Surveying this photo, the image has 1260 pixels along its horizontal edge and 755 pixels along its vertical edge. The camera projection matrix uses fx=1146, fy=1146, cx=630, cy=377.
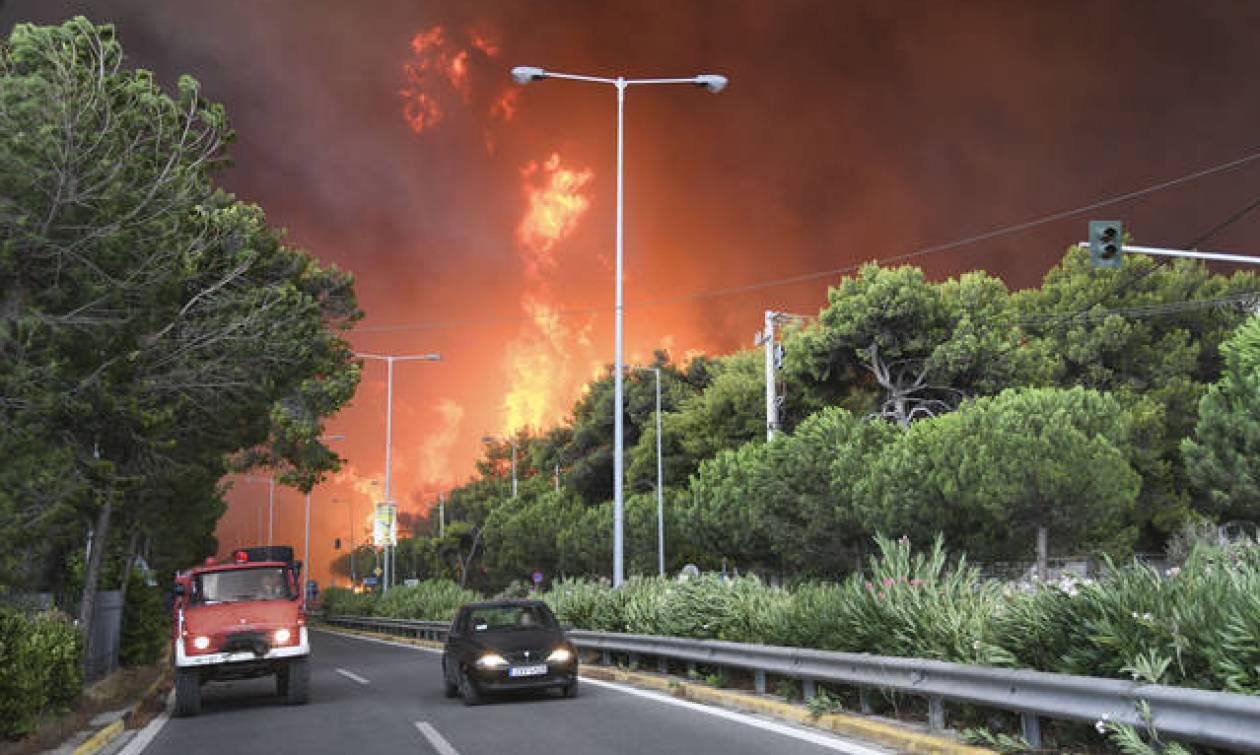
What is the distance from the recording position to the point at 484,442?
12469cm

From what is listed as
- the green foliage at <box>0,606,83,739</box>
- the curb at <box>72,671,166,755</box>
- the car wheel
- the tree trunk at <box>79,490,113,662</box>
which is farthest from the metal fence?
the car wheel

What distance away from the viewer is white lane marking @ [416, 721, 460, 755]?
1075 cm

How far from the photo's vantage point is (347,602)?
5441cm

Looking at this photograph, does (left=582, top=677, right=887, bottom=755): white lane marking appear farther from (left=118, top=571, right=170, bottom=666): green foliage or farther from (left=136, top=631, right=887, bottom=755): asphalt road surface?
(left=118, top=571, right=170, bottom=666): green foliage

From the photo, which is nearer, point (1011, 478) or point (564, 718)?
point (564, 718)

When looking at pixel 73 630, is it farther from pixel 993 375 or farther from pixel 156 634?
pixel 993 375

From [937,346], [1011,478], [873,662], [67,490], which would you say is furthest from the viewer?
[937,346]

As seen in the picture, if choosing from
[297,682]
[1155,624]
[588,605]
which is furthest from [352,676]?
[1155,624]

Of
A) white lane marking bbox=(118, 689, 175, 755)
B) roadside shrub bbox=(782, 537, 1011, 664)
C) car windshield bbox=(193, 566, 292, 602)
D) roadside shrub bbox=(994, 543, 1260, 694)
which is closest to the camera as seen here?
roadside shrub bbox=(994, 543, 1260, 694)

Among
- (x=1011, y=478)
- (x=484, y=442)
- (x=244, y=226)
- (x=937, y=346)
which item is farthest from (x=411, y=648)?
(x=484, y=442)

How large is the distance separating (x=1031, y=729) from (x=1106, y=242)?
14.7m

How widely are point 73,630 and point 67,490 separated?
8.67 ft

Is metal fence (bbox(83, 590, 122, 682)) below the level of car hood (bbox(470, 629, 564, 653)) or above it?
below

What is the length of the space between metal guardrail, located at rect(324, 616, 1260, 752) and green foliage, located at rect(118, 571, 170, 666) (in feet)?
62.1
